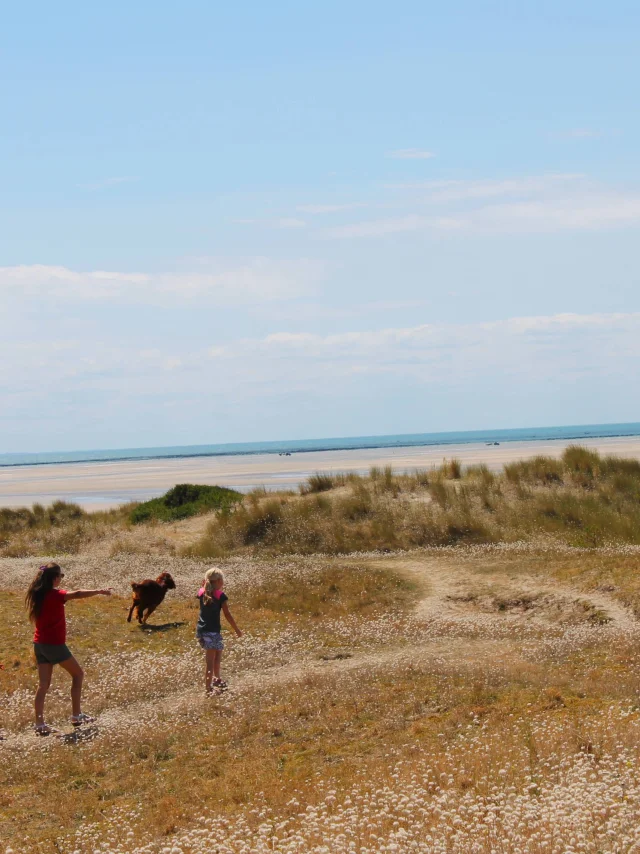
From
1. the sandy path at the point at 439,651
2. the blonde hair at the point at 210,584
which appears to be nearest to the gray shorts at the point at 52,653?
the sandy path at the point at 439,651

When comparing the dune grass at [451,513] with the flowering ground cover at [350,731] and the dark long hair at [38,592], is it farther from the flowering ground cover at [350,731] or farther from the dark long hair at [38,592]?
the dark long hair at [38,592]

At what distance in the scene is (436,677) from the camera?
1212 centimetres

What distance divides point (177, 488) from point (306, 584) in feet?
61.1

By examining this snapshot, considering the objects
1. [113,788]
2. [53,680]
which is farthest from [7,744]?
[53,680]

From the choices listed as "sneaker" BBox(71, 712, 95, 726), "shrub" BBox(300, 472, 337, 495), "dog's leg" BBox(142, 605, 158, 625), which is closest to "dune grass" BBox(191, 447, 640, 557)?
"shrub" BBox(300, 472, 337, 495)

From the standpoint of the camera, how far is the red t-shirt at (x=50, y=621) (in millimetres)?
10953

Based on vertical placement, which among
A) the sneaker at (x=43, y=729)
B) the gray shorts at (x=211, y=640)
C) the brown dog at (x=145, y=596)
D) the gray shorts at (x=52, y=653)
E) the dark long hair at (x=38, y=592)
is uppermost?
the dark long hair at (x=38, y=592)

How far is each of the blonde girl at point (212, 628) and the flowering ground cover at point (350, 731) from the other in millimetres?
435

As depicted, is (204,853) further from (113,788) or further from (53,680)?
(53,680)

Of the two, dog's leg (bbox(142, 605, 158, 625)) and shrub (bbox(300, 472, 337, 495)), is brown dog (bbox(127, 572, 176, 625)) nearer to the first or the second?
dog's leg (bbox(142, 605, 158, 625))

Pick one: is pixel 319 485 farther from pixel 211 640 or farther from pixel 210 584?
pixel 211 640

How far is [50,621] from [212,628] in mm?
2541

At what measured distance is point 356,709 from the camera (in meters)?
10.8

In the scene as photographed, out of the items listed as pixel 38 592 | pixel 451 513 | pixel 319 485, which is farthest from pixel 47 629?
pixel 319 485
